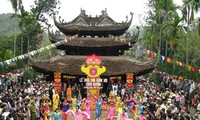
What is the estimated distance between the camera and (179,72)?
1216 inches

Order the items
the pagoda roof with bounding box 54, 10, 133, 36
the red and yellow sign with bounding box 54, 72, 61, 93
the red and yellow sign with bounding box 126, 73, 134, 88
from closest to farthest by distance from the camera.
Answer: the red and yellow sign with bounding box 54, 72, 61, 93, the red and yellow sign with bounding box 126, 73, 134, 88, the pagoda roof with bounding box 54, 10, 133, 36

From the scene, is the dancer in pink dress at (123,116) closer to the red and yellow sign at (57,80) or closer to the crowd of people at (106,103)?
the crowd of people at (106,103)

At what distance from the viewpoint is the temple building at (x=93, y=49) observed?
89.0 feet

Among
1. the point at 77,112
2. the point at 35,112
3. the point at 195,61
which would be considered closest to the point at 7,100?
the point at 35,112

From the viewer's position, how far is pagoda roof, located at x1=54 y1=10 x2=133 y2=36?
3075 centimetres

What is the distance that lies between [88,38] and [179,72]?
9.32m

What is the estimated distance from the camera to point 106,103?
24516 mm

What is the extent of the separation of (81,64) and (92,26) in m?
4.83

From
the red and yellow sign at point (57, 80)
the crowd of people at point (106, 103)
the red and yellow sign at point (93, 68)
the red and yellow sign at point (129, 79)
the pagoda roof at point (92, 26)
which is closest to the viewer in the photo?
the crowd of people at point (106, 103)

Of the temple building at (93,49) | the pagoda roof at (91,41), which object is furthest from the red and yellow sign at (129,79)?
the pagoda roof at (91,41)

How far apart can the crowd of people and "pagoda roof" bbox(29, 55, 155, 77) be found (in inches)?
47.6

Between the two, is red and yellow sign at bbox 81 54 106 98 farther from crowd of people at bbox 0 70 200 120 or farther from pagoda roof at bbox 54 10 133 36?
pagoda roof at bbox 54 10 133 36

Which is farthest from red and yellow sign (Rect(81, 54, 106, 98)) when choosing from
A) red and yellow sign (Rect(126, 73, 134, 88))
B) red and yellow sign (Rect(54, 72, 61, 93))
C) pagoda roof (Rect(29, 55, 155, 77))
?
red and yellow sign (Rect(126, 73, 134, 88))

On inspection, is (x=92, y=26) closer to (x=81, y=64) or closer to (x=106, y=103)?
(x=81, y=64)
